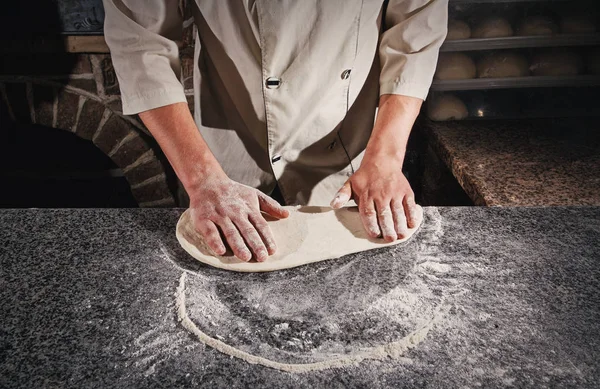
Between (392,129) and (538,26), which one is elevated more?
(538,26)

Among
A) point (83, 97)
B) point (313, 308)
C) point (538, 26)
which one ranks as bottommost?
point (83, 97)

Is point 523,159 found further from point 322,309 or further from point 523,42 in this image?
point 322,309

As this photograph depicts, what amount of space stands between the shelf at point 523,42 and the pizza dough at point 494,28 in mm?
44

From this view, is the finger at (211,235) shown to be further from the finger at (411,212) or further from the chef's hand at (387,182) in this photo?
the finger at (411,212)

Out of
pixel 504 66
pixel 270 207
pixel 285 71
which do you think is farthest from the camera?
pixel 504 66

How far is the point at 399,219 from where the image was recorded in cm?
95

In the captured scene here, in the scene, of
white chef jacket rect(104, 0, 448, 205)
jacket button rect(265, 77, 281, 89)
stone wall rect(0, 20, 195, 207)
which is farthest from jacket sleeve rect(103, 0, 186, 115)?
stone wall rect(0, 20, 195, 207)

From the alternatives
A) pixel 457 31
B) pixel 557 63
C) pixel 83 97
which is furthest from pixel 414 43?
pixel 83 97

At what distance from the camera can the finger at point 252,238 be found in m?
0.85

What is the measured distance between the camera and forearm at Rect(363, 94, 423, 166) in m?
1.13

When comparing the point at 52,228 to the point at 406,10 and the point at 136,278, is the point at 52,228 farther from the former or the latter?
the point at 406,10

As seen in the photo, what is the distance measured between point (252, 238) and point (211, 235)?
0.08 meters

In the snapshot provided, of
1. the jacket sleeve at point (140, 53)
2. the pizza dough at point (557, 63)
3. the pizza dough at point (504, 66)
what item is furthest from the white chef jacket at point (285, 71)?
the pizza dough at point (557, 63)

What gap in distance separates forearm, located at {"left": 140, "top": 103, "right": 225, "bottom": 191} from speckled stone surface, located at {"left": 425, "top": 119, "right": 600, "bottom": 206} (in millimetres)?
946
